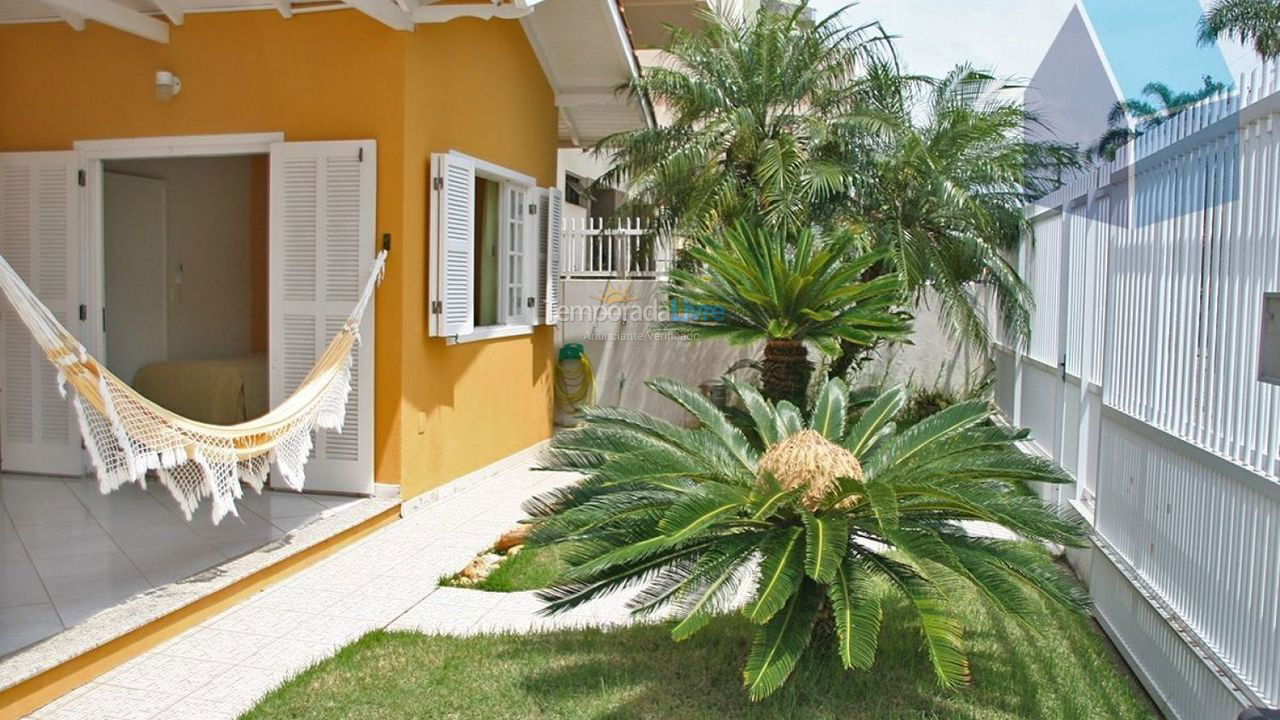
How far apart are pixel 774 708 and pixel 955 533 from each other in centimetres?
104

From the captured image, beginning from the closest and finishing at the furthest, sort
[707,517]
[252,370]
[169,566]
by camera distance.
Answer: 1. [707,517]
2. [169,566]
3. [252,370]

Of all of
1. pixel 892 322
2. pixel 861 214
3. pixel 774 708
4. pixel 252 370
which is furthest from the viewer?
pixel 861 214

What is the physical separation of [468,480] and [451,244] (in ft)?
6.90

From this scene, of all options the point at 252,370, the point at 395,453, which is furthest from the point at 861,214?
the point at 252,370

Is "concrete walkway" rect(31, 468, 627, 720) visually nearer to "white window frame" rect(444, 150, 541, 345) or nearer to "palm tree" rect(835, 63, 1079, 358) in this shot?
"white window frame" rect(444, 150, 541, 345)

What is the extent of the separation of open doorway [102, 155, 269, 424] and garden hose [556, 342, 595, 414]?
3.45 m

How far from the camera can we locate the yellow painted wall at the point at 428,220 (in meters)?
6.95

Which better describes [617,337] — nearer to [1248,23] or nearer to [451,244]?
[451,244]

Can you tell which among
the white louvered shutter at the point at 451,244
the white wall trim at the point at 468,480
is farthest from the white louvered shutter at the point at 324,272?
the white louvered shutter at the point at 451,244

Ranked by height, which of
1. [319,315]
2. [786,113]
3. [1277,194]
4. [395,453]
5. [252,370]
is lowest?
[395,453]

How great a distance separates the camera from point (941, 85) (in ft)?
32.8

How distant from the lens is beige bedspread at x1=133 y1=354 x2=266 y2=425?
25.7ft

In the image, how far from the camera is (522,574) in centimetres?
582

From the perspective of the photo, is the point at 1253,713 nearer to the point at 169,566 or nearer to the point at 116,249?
the point at 169,566
